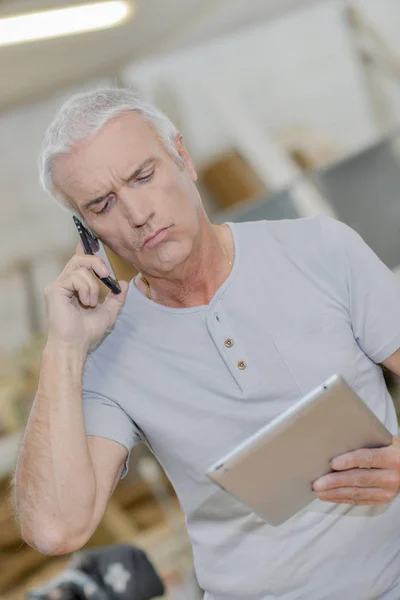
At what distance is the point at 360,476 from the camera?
1068 mm

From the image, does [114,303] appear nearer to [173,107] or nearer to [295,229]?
[295,229]

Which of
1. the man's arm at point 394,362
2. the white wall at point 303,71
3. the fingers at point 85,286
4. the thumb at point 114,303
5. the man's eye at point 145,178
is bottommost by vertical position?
the man's arm at point 394,362

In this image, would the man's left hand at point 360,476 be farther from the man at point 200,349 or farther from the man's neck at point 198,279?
the man's neck at point 198,279

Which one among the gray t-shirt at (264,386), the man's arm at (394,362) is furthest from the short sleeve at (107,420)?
the man's arm at (394,362)

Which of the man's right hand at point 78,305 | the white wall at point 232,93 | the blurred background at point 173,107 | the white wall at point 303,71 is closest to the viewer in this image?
the man's right hand at point 78,305

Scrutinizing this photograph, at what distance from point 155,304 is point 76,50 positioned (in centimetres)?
240

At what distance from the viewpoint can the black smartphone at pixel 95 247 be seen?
1217 mm

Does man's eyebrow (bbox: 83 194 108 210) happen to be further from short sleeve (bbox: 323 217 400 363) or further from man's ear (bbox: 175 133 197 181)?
short sleeve (bbox: 323 217 400 363)

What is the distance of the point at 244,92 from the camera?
13.4ft

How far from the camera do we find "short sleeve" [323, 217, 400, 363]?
3.86ft

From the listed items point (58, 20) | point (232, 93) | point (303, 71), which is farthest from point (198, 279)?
point (303, 71)

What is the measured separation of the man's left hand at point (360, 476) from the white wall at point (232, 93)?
2.79 m

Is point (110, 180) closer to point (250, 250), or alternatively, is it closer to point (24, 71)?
point (250, 250)

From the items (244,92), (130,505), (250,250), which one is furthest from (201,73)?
(250,250)
